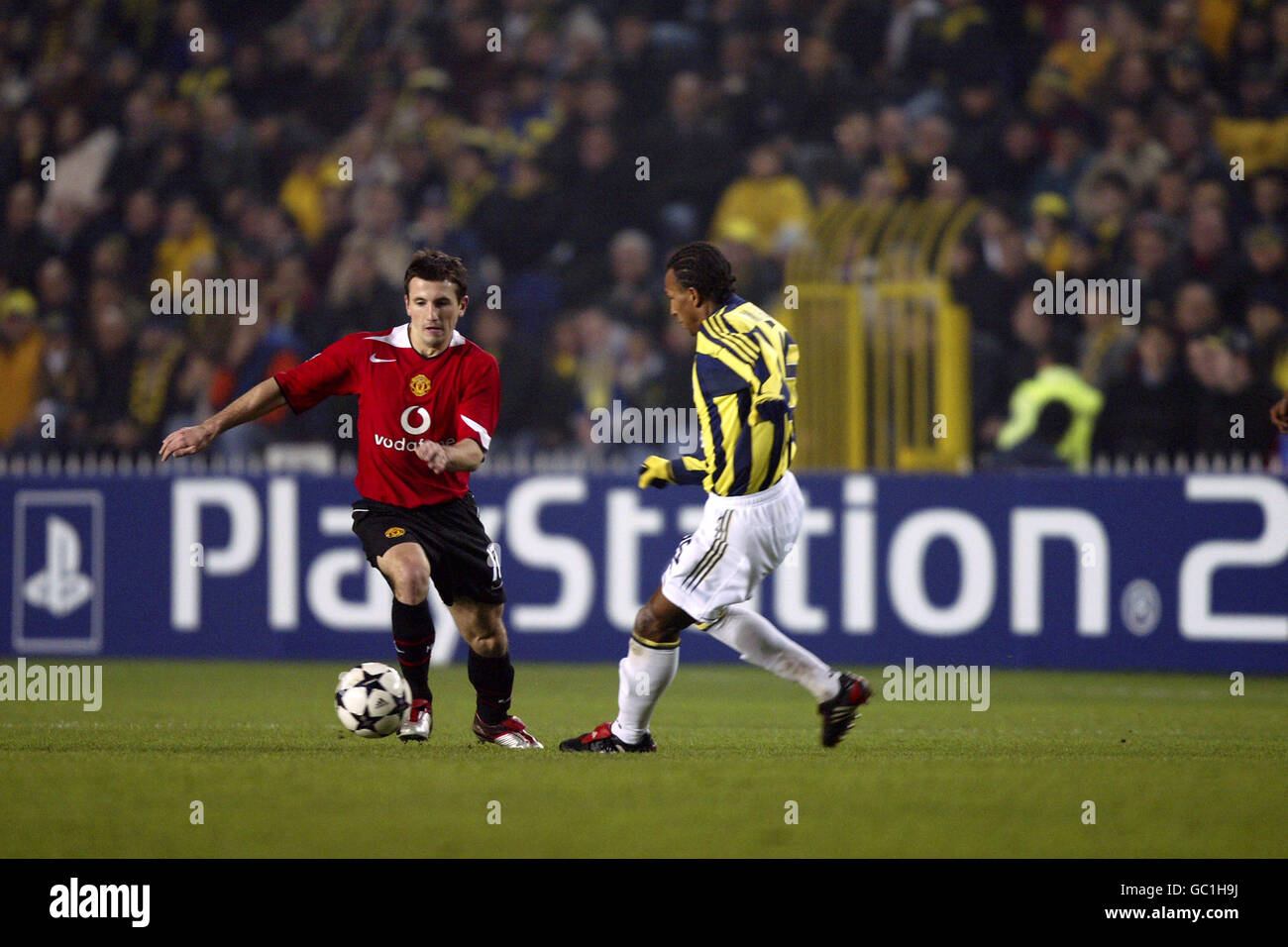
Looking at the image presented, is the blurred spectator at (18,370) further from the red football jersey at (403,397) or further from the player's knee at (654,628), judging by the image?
the player's knee at (654,628)

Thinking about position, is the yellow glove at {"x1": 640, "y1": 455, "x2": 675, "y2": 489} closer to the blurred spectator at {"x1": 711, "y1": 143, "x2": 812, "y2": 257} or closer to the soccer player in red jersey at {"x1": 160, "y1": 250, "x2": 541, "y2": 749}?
the soccer player in red jersey at {"x1": 160, "y1": 250, "x2": 541, "y2": 749}

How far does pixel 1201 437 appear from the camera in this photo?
11.9m

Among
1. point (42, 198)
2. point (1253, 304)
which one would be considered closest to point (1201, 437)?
point (1253, 304)

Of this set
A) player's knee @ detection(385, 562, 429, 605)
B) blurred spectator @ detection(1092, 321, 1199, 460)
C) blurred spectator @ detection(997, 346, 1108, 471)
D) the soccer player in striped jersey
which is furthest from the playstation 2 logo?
blurred spectator @ detection(1092, 321, 1199, 460)

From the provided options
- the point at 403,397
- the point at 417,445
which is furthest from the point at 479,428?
the point at 403,397

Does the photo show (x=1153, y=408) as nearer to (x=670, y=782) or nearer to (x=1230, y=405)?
(x=1230, y=405)

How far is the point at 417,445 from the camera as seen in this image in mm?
7547

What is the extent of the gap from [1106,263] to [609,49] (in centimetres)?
491

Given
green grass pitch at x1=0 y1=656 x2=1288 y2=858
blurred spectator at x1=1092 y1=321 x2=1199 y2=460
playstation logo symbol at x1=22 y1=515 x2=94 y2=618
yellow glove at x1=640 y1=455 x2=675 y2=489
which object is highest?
blurred spectator at x1=1092 y1=321 x2=1199 y2=460

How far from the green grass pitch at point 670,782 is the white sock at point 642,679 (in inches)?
7.7

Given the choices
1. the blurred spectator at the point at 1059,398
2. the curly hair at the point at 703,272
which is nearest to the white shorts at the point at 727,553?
the curly hair at the point at 703,272

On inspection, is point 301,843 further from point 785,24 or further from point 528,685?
point 785,24

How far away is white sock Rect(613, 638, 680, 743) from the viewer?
7336 millimetres

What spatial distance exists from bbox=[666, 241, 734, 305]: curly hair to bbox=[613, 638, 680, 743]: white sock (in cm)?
135
